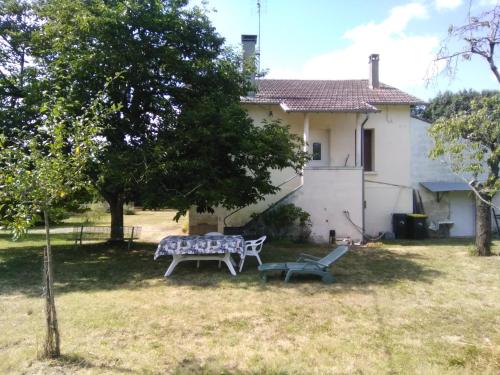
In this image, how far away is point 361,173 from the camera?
14.1 metres

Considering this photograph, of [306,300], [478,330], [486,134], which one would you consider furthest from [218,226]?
[478,330]

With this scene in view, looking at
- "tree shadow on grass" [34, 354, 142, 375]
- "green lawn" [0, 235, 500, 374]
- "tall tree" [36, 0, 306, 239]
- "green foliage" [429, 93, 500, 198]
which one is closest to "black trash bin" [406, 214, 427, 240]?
"green lawn" [0, 235, 500, 374]

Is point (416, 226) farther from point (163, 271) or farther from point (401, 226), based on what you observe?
point (163, 271)

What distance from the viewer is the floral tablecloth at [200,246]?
29.0ft

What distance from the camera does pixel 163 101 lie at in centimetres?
1115

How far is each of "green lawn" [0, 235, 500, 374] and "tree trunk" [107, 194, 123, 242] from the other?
3.47 meters

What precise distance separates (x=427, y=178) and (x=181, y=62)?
12233mm

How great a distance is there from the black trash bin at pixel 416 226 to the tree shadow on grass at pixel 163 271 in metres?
3.76

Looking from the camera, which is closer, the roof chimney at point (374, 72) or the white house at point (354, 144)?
the white house at point (354, 144)

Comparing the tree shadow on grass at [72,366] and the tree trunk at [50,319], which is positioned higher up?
the tree trunk at [50,319]

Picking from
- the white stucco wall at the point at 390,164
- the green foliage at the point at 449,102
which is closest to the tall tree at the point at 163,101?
the white stucco wall at the point at 390,164

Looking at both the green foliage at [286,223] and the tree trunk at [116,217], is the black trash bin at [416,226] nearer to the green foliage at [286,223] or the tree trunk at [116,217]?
the green foliage at [286,223]

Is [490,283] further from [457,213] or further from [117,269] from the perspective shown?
[457,213]

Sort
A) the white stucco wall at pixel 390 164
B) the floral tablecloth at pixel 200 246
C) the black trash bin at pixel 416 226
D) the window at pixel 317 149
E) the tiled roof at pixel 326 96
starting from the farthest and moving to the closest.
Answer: the window at pixel 317 149, the white stucco wall at pixel 390 164, the black trash bin at pixel 416 226, the tiled roof at pixel 326 96, the floral tablecloth at pixel 200 246
